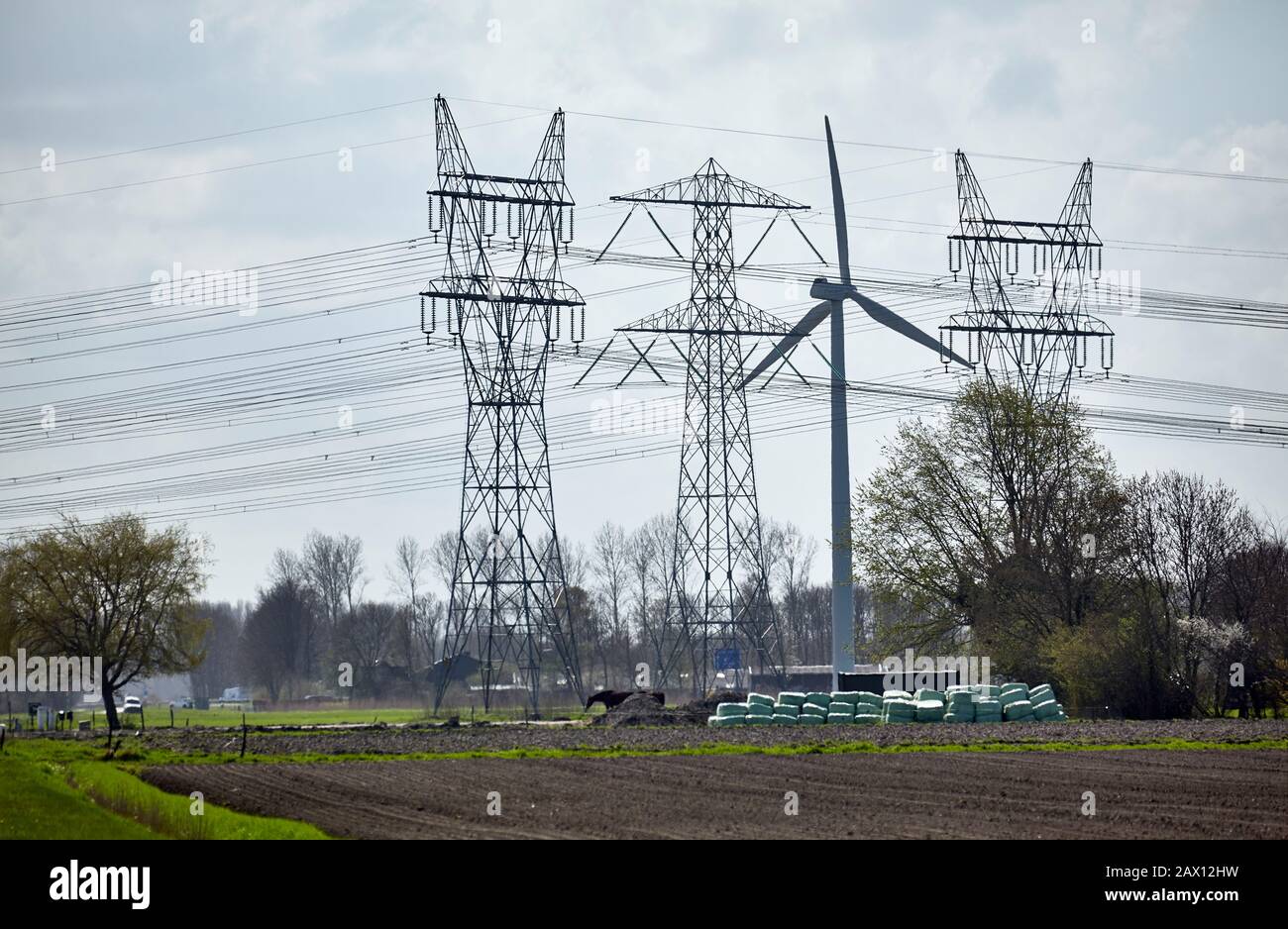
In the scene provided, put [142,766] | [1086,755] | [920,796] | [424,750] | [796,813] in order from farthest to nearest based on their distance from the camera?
[424,750], [142,766], [1086,755], [920,796], [796,813]

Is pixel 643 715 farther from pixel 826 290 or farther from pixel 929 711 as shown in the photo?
pixel 826 290

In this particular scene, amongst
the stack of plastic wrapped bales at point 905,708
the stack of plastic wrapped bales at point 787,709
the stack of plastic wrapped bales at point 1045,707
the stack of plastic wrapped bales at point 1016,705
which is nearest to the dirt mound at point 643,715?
the stack of plastic wrapped bales at point 905,708

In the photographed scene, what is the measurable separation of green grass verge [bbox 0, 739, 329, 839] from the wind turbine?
33.3 metres

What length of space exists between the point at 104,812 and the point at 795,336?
45.8 metres

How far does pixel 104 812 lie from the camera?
25.4 metres

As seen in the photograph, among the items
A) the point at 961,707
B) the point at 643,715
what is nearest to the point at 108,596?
the point at 643,715

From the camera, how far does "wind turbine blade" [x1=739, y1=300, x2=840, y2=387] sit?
2598 inches

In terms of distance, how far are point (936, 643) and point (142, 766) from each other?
32.5m

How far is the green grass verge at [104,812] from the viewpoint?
21.7 metres
